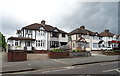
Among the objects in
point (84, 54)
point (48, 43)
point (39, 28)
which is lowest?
point (84, 54)

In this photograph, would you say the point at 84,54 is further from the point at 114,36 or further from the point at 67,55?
the point at 114,36

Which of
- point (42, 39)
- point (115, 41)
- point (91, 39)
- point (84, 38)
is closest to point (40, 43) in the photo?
point (42, 39)

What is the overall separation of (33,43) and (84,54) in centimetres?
1507

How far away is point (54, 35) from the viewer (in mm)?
35312

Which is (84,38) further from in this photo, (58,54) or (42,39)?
(58,54)

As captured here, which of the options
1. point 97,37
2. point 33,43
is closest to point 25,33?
point 33,43

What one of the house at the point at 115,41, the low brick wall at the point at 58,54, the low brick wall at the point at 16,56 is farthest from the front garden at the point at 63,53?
the house at the point at 115,41

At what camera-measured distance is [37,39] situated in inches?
1246

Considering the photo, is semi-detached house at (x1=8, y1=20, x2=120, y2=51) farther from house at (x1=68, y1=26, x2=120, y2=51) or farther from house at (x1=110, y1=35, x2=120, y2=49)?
house at (x1=110, y1=35, x2=120, y2=49)

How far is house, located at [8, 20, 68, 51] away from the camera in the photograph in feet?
93.0

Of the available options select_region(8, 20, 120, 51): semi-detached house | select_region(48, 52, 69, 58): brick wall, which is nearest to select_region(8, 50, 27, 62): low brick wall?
select_region(48, 52, 69, 58): brick wall

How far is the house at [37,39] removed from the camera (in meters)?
28.3

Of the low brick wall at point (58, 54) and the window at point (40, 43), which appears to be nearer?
the low brick wall at point (58, 54)

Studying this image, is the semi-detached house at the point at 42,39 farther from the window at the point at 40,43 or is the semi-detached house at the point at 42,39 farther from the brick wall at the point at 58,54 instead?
the brick wall at the point at 58,54
